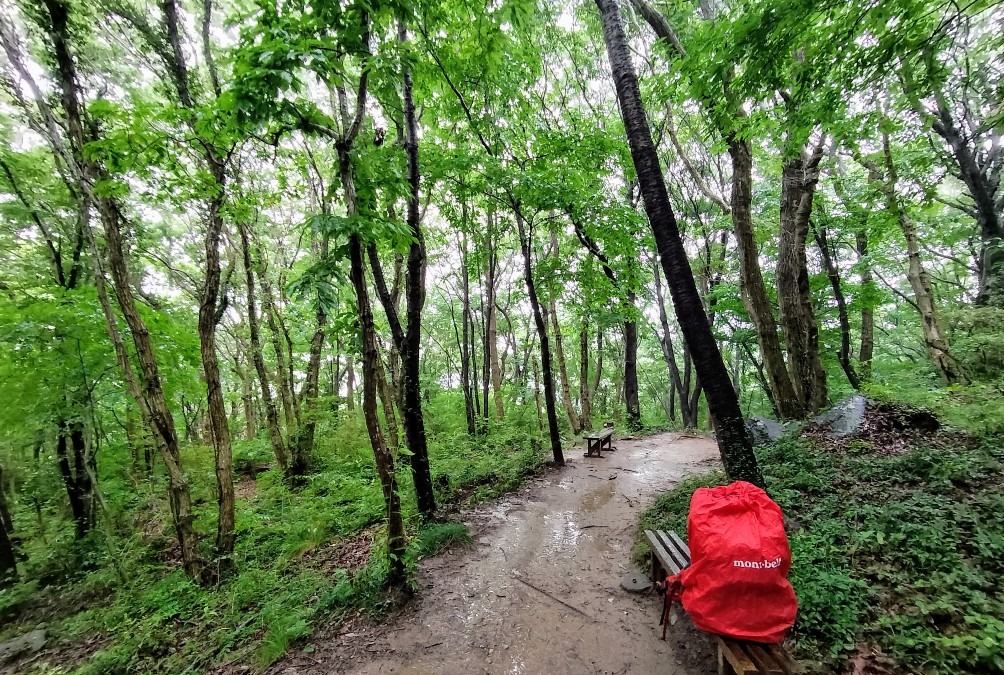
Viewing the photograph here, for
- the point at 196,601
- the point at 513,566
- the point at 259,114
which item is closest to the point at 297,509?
the point at 196,601

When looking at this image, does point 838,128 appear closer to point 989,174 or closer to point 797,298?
point 797,298

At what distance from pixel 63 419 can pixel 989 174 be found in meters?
23.1

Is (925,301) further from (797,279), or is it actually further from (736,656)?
(736,656)

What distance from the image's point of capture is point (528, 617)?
447 cm

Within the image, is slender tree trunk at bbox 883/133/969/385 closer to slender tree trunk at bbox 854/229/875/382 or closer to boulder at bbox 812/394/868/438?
slender tree trunk at bbox 854/229/875/382

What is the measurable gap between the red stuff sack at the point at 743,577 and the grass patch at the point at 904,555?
99 cm

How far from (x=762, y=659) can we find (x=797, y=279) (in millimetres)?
8539

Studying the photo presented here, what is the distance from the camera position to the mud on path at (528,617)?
3801 millimetres

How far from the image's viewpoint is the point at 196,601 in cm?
581

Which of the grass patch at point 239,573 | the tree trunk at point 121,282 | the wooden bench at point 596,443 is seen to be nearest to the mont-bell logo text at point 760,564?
the grass patch at point 239,573

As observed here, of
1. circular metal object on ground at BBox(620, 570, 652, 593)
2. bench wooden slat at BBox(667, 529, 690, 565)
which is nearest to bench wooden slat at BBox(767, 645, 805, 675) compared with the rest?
bench wooden slat at BBox(667, 529, 690, 565)

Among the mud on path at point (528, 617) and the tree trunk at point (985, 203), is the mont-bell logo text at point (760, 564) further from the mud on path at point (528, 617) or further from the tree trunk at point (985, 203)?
the tree trunk at point (985, 203)

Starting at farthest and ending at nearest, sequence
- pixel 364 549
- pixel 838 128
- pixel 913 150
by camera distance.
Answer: pixel 913 150
pixel 364 549
pixel 838 128

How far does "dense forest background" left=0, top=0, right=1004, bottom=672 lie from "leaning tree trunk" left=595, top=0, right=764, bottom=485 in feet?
0.17
